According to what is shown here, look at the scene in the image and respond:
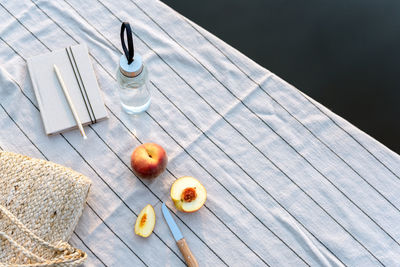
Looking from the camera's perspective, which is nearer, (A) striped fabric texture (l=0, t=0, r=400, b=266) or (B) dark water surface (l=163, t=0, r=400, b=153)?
(A) striped fabric texture (l=0, t=0, r=400, b=266)

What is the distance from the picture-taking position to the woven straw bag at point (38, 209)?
0.75 m

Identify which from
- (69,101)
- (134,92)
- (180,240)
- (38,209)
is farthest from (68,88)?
(180,240)

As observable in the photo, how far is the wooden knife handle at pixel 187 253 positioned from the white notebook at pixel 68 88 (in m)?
0.32

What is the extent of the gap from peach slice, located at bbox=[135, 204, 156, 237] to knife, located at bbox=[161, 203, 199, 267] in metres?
0.03

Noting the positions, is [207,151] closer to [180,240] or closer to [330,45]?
[180,240]

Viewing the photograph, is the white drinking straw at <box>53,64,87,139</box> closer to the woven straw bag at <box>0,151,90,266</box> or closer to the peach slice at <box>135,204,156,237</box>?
the woven straw bag at <box>0,151,90,266</box>

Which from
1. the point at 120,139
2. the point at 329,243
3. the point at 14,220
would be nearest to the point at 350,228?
the point at 329,243

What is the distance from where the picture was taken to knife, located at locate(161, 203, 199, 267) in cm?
80

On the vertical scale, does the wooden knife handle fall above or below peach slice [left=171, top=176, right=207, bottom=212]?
below

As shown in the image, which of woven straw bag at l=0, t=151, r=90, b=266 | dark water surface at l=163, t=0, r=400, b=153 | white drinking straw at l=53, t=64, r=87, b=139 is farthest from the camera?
dark water surface at l=163, t=0, r=400, b=153

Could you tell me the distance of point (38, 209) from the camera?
782 mm

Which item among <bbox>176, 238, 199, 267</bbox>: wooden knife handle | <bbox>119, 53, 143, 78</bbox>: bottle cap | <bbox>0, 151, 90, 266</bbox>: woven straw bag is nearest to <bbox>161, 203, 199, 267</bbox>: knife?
<bbox>176, 238, 199, 267</bbox>: wooden knife handle

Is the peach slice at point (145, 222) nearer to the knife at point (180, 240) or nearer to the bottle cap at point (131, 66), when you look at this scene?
the knife at point (180, 240)

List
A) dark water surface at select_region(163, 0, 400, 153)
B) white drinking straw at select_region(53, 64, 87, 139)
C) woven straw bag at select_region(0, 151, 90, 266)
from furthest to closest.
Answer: dark water surface at select_region(163, 0, 400, 153) < white drinking straw at select_region(53, 64, 87, 139) < woven straw bag at select_region(0, 151, 90, 266)
